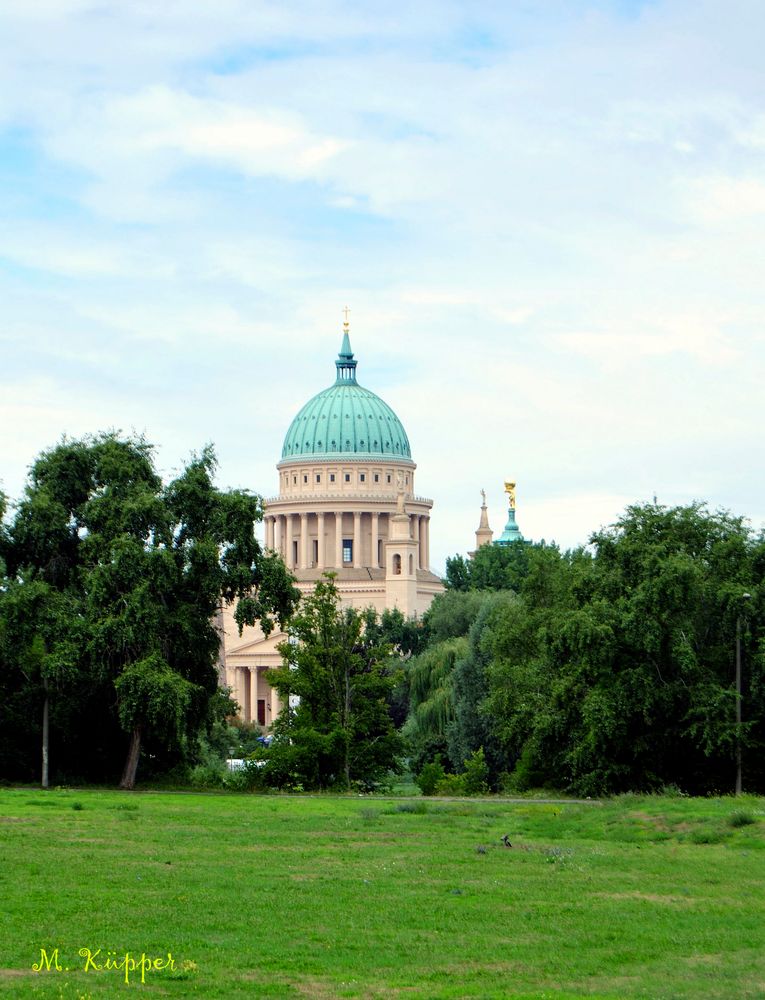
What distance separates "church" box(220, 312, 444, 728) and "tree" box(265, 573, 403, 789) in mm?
112675

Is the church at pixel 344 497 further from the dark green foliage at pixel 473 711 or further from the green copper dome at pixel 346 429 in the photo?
the dark green foliage at pixel 473 711

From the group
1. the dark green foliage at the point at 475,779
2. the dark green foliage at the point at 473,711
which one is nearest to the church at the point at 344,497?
the dark green foliage at the point at 473,711

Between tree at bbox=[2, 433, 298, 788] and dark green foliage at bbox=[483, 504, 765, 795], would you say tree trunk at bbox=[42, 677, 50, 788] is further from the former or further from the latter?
dark green foliage at bbox=[483, 504, 765, 795]

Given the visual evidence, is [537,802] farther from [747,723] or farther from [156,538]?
[156,538]

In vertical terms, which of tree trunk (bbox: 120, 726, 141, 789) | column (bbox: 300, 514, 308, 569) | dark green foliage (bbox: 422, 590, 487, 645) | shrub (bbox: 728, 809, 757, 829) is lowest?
shrub (bbox: 728, 809, 757, 829)

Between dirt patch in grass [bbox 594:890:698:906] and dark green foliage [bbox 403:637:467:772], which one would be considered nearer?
dirt patch in grass [bbox 594:890:698:906]

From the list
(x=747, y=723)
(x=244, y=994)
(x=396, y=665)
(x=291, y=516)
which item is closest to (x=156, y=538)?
(x=747, y=723)

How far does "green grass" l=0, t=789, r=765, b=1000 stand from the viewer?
18.3 m

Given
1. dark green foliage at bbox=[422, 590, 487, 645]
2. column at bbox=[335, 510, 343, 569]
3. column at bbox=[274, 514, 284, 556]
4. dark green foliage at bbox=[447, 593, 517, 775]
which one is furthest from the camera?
column at bbox=[274, 514, 284, 556]

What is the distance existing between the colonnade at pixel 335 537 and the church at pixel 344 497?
0.32 feet

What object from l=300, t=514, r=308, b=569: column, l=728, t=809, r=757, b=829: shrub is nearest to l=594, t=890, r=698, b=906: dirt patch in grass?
l=728, t=809, r=757, b=829: shrub

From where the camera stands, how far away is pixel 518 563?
128 meters

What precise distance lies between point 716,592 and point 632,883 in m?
24.5

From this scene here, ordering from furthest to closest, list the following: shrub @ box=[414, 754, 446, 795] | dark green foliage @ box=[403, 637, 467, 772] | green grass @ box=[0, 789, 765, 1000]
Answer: dark green foliage @ box=[403, 637, 467, 772] < shrub @ box=[414, 754, 446, 795] < green grass @ box=[0, 789, 765, 1000]
